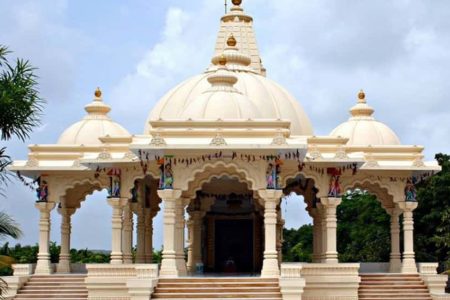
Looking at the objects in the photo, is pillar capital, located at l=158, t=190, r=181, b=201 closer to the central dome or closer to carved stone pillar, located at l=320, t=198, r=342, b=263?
carved stone pillar, located at l=320, t=198, r=342, b=263

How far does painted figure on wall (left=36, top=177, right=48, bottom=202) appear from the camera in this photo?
24.3m

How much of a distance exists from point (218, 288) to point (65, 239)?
7379mm

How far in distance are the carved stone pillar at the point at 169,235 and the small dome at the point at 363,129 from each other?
20.7 feet

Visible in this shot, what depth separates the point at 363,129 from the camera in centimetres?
2595

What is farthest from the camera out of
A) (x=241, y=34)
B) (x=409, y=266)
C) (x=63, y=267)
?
(x=241, y=34)

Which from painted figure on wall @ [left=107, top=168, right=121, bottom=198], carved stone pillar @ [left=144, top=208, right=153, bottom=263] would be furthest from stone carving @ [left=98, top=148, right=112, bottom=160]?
carved stone pillar @ [left=144, top=208, right=153, bottom=263]

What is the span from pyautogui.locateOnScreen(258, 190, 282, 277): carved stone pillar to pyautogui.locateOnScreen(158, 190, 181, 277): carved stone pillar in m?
1.87

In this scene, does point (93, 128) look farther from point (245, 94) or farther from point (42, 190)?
point (245, 94)

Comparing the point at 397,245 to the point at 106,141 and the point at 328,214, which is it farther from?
the point at 106,141

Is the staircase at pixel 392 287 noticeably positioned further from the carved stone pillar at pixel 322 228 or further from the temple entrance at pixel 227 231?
the temple entrance at pixel 227 231

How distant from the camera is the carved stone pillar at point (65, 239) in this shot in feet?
85.3

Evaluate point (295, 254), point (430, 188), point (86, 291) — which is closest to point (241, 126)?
point (86, 291)

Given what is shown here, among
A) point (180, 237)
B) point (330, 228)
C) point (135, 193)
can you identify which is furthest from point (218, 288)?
point (135, 193)

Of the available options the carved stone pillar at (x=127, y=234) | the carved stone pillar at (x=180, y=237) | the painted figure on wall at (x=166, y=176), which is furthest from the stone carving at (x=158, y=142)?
the carved stone pillar at (x=127, y=234)
